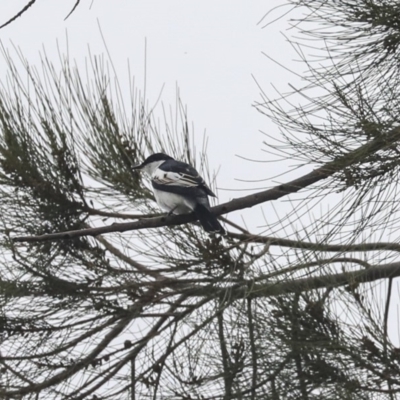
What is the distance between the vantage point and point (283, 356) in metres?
1.81

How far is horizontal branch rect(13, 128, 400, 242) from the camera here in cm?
168

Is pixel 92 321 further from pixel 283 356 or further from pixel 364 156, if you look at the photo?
pixel 364 156

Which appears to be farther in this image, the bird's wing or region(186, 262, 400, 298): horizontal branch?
the bird's wing

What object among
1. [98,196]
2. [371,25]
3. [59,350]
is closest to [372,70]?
[371,25]

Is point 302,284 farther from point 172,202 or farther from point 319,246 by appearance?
point 172,202

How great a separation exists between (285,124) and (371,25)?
244 millimetres

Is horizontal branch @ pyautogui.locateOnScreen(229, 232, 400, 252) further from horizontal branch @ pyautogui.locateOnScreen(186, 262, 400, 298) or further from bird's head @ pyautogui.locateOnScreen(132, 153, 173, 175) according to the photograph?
bird's head @ pyautogui.locateOnScreen(132, 153, 173, 175)

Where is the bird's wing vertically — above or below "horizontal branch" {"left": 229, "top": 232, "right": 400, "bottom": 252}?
above

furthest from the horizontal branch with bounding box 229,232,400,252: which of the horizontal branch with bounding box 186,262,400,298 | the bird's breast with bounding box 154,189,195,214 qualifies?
the bird's breast with bounding box 154,189,195,214

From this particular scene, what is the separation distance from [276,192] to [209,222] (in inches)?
12.1

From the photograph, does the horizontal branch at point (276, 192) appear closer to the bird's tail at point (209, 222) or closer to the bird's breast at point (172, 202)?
the bird's tail at point (209, 222)

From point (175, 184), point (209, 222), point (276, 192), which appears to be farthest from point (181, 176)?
point (276, 192)

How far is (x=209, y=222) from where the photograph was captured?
213 centimetres

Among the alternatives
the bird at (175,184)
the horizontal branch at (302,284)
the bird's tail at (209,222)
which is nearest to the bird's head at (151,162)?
the bird at (175,184)
